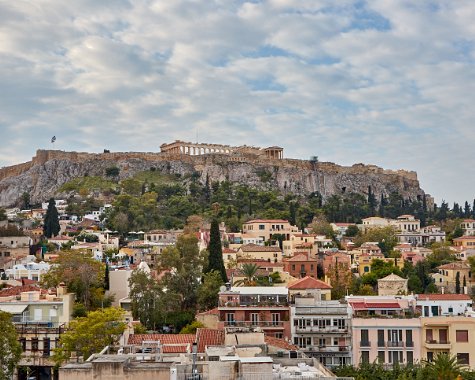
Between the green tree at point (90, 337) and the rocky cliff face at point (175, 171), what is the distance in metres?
121

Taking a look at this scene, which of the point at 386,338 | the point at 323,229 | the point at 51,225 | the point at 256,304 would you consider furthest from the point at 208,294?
the point at 51,225

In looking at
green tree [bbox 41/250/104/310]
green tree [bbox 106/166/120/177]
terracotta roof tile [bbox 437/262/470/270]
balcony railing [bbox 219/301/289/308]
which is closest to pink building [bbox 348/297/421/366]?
balcony railing [bbox 219/301/289/308]

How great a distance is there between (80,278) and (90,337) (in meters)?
15.9

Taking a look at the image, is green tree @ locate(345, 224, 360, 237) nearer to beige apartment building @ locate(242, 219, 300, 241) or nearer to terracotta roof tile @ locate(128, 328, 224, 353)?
beige apartment building @ locate(242, 219, 300, 241)

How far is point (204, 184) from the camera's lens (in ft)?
524

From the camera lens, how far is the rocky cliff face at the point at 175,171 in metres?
166

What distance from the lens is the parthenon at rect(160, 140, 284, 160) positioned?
179238 millimetres

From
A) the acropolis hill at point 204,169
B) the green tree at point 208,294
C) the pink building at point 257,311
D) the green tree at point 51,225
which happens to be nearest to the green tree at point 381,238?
the green tree at point 51,225

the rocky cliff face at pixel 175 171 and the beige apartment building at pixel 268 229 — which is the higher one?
the rocky cliff face at pixel 175 171

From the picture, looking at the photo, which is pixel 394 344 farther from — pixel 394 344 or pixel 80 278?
pixel 80 278

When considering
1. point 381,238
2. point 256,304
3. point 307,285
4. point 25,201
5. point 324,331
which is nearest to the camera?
point 324,331

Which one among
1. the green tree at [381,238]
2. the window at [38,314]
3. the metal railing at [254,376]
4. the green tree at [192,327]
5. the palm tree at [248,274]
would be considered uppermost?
the green tree at [381,238]

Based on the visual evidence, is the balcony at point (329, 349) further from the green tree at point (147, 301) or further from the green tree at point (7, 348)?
the green tree at point (7, 348)

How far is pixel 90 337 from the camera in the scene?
134 feet
